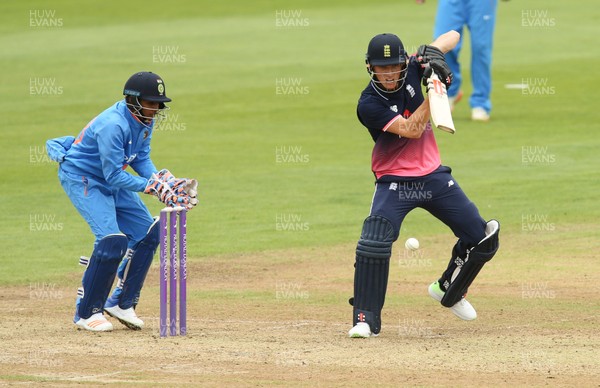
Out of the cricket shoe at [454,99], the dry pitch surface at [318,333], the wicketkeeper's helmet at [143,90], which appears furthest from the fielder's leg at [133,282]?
the cricket shoe at [454,99]

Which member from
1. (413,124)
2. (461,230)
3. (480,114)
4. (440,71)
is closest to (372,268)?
(461,230)

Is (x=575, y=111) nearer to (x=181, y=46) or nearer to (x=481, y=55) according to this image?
(x=481, y=55)

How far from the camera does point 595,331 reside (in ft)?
34.2

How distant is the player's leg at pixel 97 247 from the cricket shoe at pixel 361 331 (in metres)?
2.08

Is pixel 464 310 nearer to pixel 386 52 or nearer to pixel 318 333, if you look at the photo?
pixel 318 333

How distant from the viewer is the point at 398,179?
34.1 ft

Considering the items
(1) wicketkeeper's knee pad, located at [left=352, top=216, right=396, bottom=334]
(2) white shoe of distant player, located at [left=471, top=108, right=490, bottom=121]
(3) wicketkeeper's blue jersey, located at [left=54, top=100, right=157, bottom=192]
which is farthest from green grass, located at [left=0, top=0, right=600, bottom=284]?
(1) wicketkeeper's knee pad, located at [left=352, top=216, right=396, bottom=334]

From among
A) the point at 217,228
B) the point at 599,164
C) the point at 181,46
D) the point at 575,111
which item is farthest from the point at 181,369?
the point at 181,46

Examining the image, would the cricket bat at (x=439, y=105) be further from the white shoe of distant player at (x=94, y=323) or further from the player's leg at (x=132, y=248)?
the white shoe of distant player at (x=94, y=323)

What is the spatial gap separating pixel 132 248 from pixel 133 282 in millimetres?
325

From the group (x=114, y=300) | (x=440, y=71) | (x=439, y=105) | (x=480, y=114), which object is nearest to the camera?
(x=439, y=105)

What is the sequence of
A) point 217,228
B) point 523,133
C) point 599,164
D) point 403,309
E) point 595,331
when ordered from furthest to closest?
point 523,133 < point 599,164 < point 217,228 < point 403,309 < point 595,331

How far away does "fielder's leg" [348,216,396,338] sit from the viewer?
1020 centimetres

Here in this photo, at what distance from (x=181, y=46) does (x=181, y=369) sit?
22889 mm
